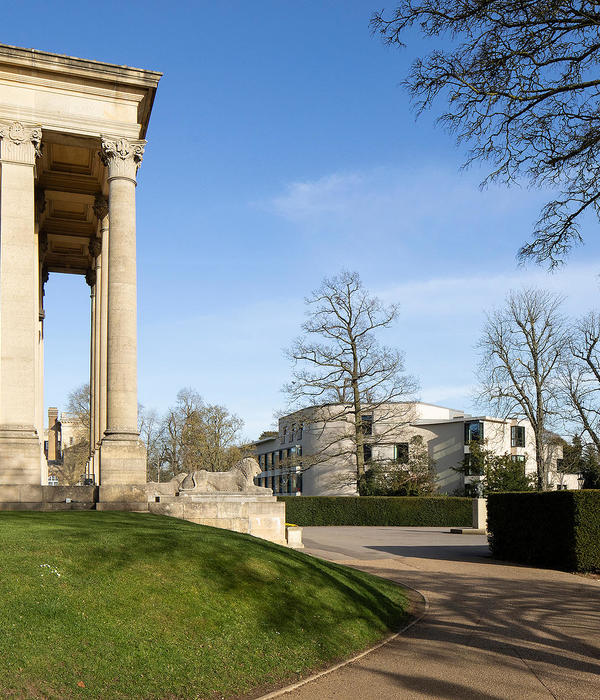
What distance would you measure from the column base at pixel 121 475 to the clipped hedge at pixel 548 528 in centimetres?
1252

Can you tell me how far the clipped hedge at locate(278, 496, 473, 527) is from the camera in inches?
1855

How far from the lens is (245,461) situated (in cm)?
2547

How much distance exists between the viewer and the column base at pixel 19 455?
1938 cm

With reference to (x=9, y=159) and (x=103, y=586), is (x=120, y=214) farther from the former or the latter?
(x=103, y=586)

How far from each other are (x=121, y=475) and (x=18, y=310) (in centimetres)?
565

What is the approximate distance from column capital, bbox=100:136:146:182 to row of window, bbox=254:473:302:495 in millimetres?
62718

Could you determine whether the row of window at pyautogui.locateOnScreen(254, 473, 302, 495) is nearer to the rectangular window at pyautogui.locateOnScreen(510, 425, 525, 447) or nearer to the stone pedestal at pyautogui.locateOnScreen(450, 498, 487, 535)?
the rectangular window at pyautogui.locateOnScreen(510, 425, 525, 447)

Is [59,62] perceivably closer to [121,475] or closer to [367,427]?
[121,475]

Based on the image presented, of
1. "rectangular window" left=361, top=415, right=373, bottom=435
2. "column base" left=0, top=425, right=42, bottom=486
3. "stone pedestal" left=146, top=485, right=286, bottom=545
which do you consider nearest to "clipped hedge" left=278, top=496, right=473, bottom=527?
"rectangular window" left=361, top=415, right=373, bottom=435

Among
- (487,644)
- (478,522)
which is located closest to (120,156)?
(487,644)

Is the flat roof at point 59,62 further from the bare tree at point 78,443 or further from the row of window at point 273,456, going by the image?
the row of window at point 273,456

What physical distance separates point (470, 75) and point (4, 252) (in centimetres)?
1490

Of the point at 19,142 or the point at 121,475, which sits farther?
the point at 19,142

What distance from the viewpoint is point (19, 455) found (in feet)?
64.6
